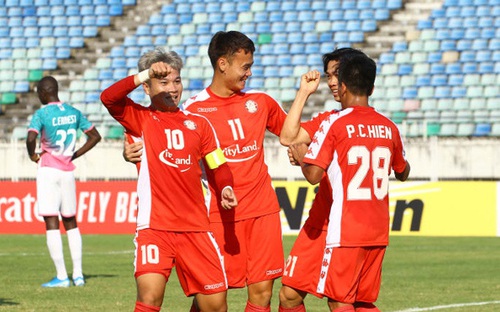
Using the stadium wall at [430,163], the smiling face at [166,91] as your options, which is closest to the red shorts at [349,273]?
the smiling face at [166,91]

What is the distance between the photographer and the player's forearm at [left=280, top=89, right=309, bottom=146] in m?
7.23

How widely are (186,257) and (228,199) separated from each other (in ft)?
1.59

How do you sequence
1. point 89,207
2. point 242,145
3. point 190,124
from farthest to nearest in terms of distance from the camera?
point 89,207 < point 242,145 < point 190,124

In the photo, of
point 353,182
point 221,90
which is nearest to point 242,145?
point 221,90

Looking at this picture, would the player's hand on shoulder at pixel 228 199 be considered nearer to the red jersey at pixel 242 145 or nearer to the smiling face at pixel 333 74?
the red jersey at pixel 242 145

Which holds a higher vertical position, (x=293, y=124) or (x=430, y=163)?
(x=293, y=124)

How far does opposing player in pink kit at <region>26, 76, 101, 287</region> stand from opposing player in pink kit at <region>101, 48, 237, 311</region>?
5.62 m

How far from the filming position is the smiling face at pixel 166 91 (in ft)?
23.2

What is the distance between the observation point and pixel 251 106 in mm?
7855

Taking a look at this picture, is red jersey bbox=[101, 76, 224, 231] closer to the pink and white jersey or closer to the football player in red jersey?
the football player in red jersey

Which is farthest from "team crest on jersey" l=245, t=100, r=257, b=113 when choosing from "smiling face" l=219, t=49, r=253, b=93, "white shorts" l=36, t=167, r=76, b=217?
"white shorts" l=36, t=167, r=76, b=217

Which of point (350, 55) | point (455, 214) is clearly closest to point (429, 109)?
point (455, 214)

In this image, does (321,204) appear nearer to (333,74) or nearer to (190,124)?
(333,74)

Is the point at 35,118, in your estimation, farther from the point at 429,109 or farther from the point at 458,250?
the point at 429,109
